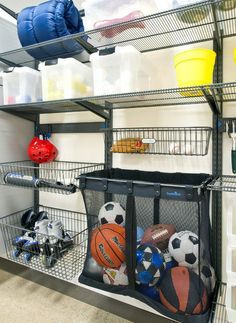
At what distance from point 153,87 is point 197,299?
1.31 metres

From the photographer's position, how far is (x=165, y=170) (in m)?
1.67

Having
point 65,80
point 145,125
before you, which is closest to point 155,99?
point 145,125

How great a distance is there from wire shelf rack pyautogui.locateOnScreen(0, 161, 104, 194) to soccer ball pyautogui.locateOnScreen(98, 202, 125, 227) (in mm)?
293

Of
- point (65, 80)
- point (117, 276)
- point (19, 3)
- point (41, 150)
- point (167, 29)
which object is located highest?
point (19, 3)

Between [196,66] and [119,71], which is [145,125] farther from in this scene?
[196,66]

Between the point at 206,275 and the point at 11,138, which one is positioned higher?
the point at 11,138

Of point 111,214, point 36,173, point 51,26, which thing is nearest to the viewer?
point 111,214

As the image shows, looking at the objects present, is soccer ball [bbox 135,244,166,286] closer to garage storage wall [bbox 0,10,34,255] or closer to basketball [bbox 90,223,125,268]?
basketball [bbox 90,223,125,268]

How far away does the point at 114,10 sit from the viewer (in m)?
1.35

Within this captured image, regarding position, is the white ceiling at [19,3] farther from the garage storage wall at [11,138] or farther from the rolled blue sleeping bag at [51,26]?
the rolled blue sleeping bag at [51,26]

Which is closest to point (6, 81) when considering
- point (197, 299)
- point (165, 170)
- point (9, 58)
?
point (9, 58)

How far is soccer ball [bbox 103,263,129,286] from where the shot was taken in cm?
127

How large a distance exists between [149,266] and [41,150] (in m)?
1.30

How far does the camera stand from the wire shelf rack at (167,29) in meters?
1.21
